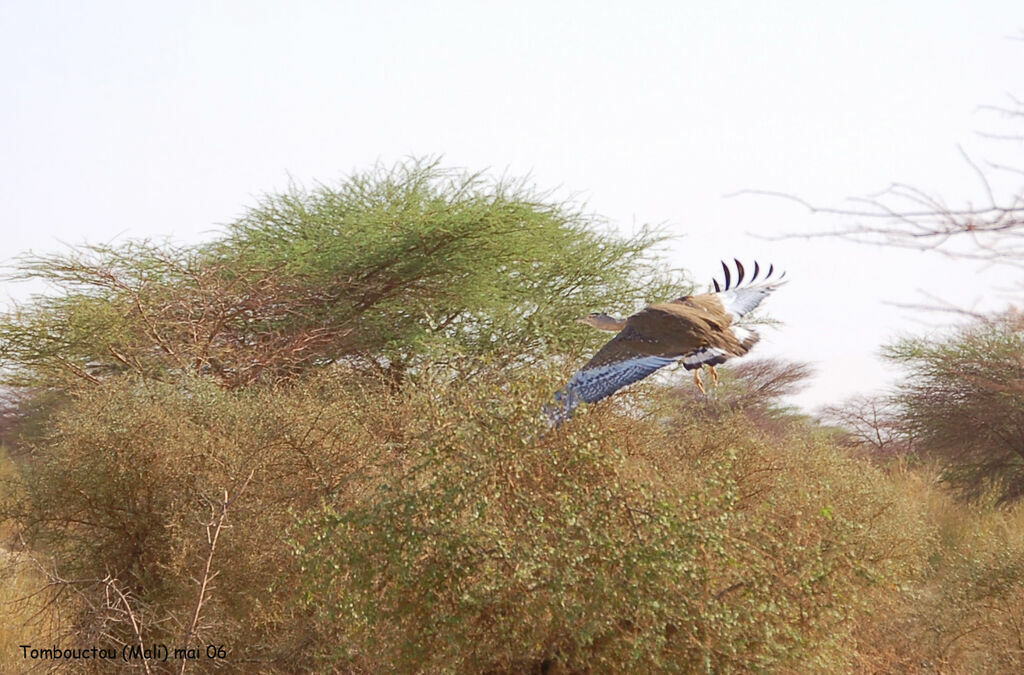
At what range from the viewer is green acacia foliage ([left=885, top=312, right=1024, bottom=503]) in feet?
45.5

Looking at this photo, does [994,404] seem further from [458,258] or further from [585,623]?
[585,623]

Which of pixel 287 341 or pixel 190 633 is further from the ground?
pixel 287 341

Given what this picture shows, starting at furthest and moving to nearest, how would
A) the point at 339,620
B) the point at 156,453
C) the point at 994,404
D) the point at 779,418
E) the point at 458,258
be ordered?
the point at 779,418, the point at 994,404, the point at 458,258, the point at 156,453, the point at 339,620

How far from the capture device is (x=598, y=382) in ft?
17.6

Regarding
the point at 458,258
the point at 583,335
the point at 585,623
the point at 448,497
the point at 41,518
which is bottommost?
the point at 41,518

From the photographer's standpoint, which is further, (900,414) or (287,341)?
(900,414)

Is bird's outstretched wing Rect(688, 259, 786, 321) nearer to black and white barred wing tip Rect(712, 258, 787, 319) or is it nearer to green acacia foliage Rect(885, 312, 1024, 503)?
black and white barred wing tip Rect(712, 258, 787, 319)

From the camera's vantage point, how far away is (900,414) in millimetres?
15664

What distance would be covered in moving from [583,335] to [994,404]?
6534 millimetres

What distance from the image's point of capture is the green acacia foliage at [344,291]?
10.5 metres

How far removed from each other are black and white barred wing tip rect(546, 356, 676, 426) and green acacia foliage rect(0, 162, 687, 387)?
4.06m

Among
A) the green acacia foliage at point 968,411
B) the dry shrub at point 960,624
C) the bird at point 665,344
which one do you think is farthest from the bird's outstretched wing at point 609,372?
the green acacia foliage at point 968,411

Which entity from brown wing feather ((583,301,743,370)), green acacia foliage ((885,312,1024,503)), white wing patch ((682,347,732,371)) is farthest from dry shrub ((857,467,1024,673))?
green acacia foliage ((885,312,1024,503))

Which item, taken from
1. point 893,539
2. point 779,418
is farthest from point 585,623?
point 779,418
